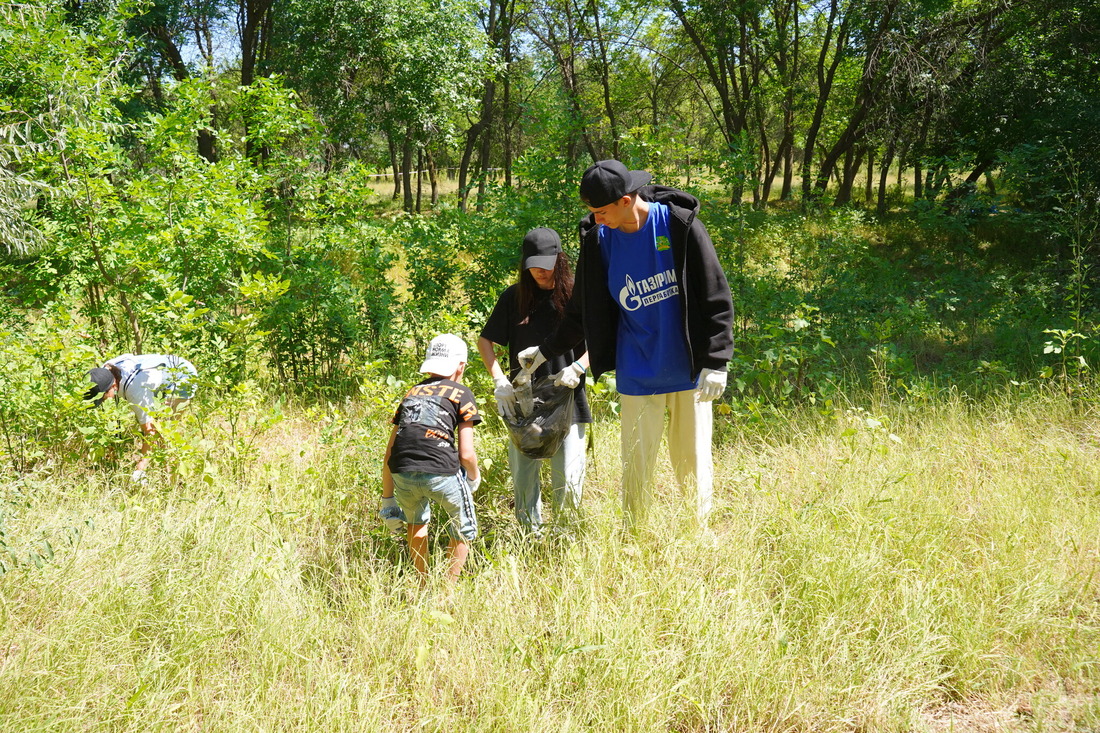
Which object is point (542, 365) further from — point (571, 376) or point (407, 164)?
point (407, 164)

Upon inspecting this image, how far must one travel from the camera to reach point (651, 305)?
3.10 meters

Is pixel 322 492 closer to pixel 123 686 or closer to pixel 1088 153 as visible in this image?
pixel 123 686

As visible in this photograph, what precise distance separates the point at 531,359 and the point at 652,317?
2.23 feet

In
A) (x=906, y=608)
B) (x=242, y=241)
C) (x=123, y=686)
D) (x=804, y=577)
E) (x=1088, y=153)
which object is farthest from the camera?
(x=1088, y=153)

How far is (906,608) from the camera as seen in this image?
2.65 meters

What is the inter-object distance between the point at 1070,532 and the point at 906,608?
3.43 feet

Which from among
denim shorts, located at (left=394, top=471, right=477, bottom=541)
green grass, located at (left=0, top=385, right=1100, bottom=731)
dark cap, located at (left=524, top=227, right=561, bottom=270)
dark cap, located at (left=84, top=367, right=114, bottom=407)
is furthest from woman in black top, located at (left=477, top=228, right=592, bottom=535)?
dark cap, located at (left=84, top=367, right=114, bottom=407)

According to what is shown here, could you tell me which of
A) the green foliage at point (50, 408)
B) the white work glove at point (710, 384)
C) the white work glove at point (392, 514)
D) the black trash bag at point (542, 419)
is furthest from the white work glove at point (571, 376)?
the green foliage at point (50, 408)

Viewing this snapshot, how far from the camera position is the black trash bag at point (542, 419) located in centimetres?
332

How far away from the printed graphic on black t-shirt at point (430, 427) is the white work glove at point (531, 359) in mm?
332

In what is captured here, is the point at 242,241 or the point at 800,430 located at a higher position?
the point at 242,241

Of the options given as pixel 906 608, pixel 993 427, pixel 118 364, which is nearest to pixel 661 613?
pixel 906 608

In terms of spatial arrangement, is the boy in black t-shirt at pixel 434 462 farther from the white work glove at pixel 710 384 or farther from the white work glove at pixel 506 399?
the white work glove at pixel 710 384

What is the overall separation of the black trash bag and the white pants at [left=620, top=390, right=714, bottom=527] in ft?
0.95
